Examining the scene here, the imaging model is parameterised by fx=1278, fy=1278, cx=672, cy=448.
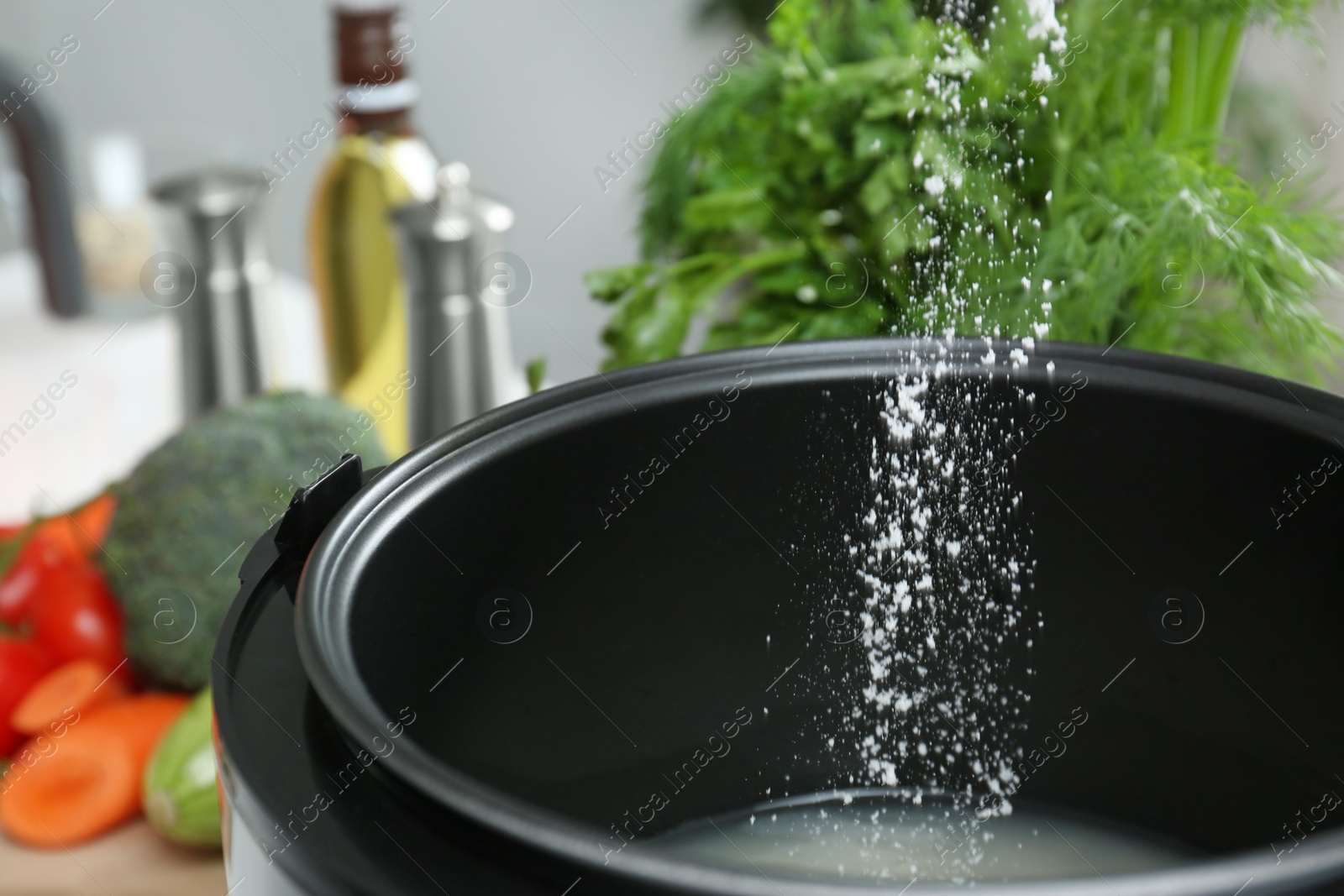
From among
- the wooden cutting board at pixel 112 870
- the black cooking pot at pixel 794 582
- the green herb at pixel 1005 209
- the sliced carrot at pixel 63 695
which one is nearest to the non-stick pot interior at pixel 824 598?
the black cooking pot at pixel 794 582

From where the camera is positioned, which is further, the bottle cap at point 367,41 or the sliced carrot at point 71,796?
the bottle cap at point 367,41

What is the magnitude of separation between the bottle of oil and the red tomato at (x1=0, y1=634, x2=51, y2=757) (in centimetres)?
31

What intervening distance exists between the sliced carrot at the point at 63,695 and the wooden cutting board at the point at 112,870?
10cm

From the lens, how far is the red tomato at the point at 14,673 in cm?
93

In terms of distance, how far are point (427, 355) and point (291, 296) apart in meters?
0.73

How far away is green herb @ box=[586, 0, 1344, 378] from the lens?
76 centimetres

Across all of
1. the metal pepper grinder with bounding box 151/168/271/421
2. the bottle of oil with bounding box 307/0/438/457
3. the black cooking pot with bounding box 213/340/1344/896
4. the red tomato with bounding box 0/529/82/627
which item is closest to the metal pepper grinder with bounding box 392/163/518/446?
the bottle of oil with bounding box 307/0/438/457

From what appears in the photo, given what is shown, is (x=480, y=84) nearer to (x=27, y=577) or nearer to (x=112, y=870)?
(x=27, y=577)

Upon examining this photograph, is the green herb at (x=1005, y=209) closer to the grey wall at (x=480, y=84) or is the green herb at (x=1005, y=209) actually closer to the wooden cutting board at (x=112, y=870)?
the wooden cutting board at (x=112, y=870)

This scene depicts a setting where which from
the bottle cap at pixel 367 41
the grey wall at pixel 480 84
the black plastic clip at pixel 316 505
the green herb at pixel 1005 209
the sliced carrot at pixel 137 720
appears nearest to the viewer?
the black plastic clip at pixel 316 505

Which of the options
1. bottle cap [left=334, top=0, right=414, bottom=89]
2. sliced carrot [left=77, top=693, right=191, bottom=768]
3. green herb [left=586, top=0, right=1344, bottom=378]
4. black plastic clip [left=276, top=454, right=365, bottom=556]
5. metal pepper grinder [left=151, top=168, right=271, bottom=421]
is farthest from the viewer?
metal pepper grinder [left=151, top=168, right=271, bottom=421]

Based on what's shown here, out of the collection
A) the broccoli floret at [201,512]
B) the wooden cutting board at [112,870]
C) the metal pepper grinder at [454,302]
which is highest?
the metal pepper grinder at [454,302]

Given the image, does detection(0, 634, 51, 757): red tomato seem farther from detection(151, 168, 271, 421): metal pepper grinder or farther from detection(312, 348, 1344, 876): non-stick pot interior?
detection(312, 348, 1344, 876): non-stick pot interior

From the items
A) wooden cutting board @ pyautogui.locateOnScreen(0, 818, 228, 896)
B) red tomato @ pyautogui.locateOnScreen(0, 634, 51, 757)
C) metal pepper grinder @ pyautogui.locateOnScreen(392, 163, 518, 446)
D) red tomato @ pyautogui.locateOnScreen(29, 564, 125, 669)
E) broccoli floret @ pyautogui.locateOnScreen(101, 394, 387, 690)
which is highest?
metal pepper grinder @ pyautogui.locateOnScreen(392, 163, 518, 446)
